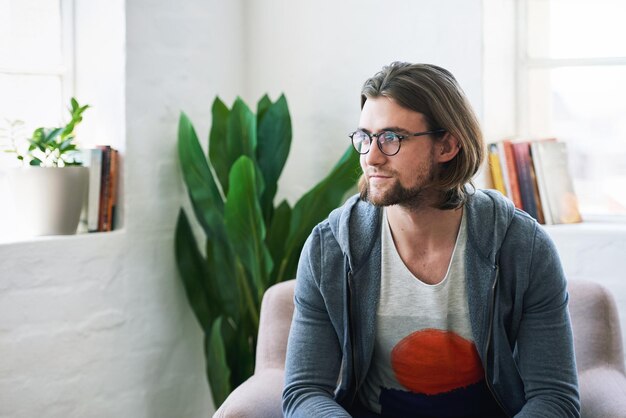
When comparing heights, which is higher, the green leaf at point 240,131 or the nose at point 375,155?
the green leaf at point 240,131

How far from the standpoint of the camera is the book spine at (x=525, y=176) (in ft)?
8.77

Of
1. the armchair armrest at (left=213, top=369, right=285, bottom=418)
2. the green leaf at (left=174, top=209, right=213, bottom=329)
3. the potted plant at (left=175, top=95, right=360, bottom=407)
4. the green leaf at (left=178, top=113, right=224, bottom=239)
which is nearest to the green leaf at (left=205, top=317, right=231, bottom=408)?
the potted plant at (left=175, top=95, right=360, bottom=407)

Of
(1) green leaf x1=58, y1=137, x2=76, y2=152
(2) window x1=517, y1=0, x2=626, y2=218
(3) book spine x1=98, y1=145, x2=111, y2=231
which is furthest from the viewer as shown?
(2) window x1=517, y1=0, x2=626, y2=218

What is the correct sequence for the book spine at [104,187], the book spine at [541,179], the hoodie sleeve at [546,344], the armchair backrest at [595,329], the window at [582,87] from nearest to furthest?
the hoodie sleeve at [546,344]
the armchair backrest at [595,329]
the book spine at [104,187]
the book spine at [541,179]
the window at [582,87]

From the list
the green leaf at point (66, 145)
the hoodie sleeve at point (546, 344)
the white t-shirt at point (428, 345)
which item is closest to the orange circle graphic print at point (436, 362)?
the white t-shirt at point (428, 345)

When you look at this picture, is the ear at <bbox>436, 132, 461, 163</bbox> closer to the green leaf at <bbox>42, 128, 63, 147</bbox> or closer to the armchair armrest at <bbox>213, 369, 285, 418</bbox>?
the armchair armrest at <bbox>213, 369, 285, 418</bbox>

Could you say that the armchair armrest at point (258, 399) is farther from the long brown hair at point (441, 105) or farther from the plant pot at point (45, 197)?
Answer: the plant pot at point (45, 197)

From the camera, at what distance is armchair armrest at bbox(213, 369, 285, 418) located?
1687 millimetres

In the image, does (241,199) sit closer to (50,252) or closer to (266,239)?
(266,239)

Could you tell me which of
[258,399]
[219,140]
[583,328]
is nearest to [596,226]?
[583,328]

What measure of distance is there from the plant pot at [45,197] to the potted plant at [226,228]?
37 cm

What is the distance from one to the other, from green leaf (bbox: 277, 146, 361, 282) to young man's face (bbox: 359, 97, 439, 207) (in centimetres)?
96

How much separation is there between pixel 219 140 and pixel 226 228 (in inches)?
11.4

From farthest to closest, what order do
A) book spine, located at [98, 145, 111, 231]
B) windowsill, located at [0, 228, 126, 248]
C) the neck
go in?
book spine, located at [98, 145, 111, 231], windowsill, located at [0, 228, 126, 248], the neck
